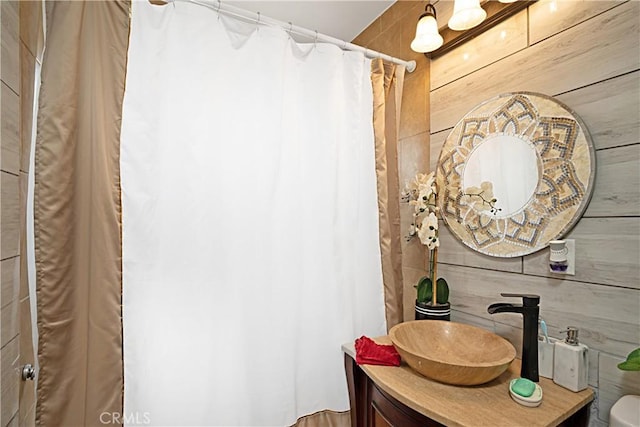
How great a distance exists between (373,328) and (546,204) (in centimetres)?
96

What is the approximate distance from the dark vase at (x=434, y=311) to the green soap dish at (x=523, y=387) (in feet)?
1.44

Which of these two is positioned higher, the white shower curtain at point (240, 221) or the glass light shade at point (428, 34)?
the glass light shade at point (428, 34)

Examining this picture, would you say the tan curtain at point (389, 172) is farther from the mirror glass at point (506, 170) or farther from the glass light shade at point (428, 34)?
the mirror glass at point (506, 170)

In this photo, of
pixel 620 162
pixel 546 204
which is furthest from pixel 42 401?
pixel 620 162

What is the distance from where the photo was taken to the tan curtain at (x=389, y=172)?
1.66m

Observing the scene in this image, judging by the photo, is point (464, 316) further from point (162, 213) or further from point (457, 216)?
point (162, 213)

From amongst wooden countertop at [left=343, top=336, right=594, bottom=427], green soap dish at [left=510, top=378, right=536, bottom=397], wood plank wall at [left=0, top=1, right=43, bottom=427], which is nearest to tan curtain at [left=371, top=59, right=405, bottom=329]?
wooden countertop at [left=343, top=336, right=594, bottom=427]

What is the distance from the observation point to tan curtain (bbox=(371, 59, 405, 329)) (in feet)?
5.43

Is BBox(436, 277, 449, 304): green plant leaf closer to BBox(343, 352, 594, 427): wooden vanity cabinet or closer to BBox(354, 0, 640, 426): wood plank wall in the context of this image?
BBox(354, 0, 640, 426): wood plank wall

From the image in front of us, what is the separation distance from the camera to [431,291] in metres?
1.46

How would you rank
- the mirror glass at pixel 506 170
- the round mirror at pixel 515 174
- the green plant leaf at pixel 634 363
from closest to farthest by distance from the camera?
the green plant leaf at pixel 634 363 → the round mirror at pixel 515 174 → the mirror glass at pixel 506 170

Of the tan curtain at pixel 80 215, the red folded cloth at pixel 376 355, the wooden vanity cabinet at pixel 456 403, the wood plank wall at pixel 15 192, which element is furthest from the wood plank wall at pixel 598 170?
the wood plank wall at pixel 15 192

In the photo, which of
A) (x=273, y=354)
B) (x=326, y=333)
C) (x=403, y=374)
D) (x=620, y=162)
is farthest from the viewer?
(x=326, y=333)

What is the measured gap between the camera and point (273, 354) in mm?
1361
